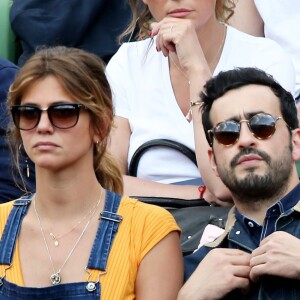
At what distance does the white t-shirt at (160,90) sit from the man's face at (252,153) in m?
0.76

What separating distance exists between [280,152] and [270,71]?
3.19ft

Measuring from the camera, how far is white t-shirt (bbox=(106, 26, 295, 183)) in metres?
4.26

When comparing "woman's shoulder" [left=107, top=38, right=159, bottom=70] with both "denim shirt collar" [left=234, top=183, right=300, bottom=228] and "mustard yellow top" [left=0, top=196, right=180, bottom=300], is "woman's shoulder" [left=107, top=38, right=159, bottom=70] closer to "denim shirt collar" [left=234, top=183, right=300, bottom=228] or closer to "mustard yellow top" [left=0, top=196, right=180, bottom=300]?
"mustard yellow top" [left=0, top=196, right=180, bottom=300]

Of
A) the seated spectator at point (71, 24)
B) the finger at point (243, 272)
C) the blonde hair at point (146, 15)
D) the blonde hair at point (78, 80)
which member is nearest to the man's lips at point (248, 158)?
the finger at point (243, 272)

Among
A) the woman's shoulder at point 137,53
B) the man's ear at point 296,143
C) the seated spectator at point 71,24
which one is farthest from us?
the seated spectator at point 71,24

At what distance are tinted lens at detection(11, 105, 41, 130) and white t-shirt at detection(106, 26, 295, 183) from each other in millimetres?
939

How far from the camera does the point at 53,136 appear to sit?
331 cm

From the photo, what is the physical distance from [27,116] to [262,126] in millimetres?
743

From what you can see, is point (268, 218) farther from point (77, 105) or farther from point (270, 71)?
point (270, 71)

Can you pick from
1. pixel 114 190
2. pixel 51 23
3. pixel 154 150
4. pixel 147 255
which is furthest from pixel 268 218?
pixel 51 23

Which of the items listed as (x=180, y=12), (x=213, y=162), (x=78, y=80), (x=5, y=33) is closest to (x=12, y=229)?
(x=78, y=80)

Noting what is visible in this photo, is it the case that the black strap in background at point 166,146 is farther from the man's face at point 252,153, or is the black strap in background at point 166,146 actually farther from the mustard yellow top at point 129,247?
the mustard yellow top at point 129,247

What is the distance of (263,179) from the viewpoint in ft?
10.8

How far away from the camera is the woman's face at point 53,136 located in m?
3.30
